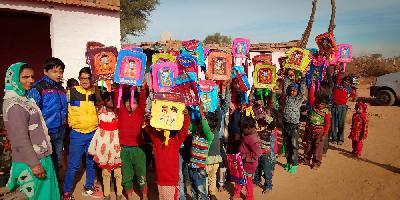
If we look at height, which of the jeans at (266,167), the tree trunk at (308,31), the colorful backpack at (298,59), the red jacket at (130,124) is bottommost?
the jeans at (266,167)

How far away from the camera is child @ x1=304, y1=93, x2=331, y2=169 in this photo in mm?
6750

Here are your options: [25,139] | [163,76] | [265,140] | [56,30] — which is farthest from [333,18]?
[25,139]

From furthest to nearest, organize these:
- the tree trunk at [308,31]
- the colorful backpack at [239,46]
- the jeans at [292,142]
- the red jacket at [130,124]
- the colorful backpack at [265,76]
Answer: the tree trunk at [308,31]
the colorful backpack at [239,46]
the jeans at [292,142]
the colorful backpack at [265,76]
the red jacket at [130,124]

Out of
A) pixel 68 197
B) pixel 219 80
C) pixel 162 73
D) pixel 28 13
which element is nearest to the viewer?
pixel 162 73

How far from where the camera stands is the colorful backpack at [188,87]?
14.9ft

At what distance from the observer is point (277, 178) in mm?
6449

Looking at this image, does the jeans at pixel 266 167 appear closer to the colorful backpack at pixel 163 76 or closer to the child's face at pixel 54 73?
the colorful backpack at pixel 163 76

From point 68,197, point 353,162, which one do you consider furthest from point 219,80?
point 353,162

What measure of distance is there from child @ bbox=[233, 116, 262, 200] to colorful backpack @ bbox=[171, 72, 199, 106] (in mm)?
952

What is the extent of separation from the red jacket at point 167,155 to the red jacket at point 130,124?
67 cm

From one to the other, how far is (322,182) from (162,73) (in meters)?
4.00

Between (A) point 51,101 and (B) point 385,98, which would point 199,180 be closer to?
(A) point 51,101

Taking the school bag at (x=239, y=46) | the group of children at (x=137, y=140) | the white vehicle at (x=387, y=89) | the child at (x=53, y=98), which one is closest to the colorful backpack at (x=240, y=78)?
the group of children at (x=137, y=140)

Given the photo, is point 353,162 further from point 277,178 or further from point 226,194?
point 226,194
